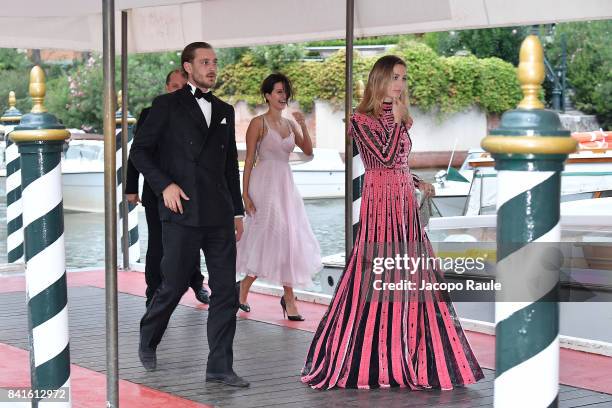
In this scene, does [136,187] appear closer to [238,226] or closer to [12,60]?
[238,226]

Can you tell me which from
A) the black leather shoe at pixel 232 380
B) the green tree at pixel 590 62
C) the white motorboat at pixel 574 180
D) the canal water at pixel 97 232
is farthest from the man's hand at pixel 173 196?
the green tree at pixel 590 62

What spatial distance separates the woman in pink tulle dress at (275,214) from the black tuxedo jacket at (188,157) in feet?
6.36

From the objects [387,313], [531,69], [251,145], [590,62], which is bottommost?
[387,313]

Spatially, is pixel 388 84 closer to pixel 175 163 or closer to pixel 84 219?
pixel 175 163

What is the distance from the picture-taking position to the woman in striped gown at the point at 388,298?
6.06m

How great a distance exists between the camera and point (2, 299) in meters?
9.12

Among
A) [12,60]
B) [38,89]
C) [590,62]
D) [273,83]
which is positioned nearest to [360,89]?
[273,83]

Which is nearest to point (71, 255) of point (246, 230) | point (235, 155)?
point (246, 230)

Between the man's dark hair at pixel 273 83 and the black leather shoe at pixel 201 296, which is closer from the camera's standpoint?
the man's dark hair at pixel 273 83

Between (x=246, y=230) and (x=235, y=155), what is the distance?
207 centimetres

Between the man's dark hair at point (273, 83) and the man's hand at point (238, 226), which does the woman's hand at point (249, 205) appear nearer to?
the man's dark hair at point (273, 83)

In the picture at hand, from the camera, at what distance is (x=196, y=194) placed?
239 inches

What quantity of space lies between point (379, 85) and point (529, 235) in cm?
306

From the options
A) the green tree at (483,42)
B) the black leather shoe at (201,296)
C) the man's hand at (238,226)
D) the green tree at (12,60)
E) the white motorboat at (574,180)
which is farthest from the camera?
the green tree at (12,60)
